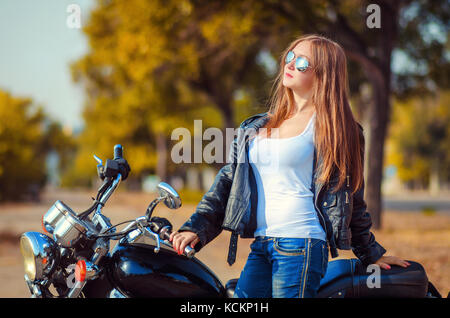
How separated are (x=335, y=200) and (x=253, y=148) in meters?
0.43

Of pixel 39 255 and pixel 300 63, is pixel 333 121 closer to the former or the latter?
pixel 300 63

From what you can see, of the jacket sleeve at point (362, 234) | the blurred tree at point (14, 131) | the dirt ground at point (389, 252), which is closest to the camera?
the jacket sleeve at point (362, 234)

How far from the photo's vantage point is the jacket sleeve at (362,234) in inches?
84.7

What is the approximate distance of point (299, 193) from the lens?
6.75ft

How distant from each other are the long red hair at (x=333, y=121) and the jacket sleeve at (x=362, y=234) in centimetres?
8

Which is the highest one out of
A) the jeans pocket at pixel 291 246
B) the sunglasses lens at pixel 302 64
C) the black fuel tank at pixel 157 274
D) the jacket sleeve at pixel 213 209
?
the sunglasses lens at pixel 302 64

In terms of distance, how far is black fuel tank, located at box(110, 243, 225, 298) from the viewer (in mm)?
1925

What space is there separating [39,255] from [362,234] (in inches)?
53.9

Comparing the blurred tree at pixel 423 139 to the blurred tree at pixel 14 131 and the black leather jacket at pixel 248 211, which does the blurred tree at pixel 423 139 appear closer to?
the blurred tree at pixel 14 131

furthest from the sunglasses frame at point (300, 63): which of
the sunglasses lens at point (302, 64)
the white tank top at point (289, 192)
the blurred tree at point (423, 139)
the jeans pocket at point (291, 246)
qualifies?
the blurred tree at point (423, 139)

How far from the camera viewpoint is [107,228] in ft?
6.67

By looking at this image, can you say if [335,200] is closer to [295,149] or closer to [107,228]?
[295,149]

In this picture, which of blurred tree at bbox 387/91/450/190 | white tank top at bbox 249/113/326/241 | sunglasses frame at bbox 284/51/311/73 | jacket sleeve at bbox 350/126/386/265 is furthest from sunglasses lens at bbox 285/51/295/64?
blurred tree at bbox 387/91/450/190

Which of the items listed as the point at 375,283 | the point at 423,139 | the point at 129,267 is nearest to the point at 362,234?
the point at 375,283
